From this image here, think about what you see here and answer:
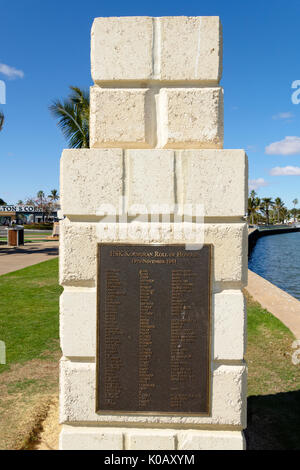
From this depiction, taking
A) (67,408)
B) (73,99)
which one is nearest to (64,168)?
(67,408)

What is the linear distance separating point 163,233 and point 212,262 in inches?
18.3

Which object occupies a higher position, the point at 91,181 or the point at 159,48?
the point at 159,48

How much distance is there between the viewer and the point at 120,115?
2.88 metres

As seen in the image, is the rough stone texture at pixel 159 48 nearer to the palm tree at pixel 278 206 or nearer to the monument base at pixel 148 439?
the monument base at pixel 148 439

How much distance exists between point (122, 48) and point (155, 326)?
2309mm

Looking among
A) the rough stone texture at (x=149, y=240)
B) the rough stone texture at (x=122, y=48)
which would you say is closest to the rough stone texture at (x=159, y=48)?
the rough stone texture at (x=122, y=48)

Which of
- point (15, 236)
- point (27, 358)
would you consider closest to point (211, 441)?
point (27, 358)

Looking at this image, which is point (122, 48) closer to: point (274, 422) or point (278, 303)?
point (274, 422)

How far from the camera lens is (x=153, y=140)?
2.96 metres

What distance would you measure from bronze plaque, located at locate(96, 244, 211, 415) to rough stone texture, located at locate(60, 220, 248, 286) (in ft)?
0.26

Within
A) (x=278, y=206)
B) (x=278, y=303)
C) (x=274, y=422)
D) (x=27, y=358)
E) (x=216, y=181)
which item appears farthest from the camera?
(x=278, y=206)

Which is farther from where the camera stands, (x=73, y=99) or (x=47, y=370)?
(x=73, y=99)

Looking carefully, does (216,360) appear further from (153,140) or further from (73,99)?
(73,99)
